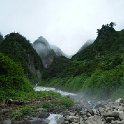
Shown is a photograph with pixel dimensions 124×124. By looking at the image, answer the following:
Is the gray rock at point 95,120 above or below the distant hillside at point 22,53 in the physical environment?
below

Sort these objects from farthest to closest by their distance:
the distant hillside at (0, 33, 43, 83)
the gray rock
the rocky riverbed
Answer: the distant hillside at (0, 33, 43, 83)
the rocky riverbed
the gray rock

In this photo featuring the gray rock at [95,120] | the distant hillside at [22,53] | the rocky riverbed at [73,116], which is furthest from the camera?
the distant hillside at [22,53]

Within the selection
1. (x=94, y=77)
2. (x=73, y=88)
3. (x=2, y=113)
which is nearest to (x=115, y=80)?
(x=94, y=77)

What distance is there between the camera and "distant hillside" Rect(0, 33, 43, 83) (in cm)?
12444

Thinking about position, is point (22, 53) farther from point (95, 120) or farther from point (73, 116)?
point (95, 120)

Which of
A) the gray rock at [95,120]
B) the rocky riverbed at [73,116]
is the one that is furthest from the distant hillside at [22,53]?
the gray rock at [95,120]

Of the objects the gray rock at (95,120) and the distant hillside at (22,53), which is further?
the distant hillside at (22,53)

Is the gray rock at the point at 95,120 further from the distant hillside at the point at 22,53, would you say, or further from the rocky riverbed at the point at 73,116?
the distant hillside at the point at 22,53

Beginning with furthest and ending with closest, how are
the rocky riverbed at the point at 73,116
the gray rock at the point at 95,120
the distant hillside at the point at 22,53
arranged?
A: the distant hillside at the point at 22,53 → the rocky riverbed at the point at 73,116 → the gray rock at the point at 95,120

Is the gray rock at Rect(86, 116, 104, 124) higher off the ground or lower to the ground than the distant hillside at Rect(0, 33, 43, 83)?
lower

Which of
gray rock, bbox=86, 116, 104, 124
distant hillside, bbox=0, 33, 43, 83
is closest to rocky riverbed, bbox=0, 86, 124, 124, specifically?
gray rock, bbox=86, 116, 104, 124

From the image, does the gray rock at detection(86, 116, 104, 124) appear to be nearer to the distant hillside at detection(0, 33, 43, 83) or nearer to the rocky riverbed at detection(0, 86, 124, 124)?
the rocky riverbed at detection(0, 86, 124, 124)

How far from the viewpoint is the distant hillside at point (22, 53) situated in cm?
12444

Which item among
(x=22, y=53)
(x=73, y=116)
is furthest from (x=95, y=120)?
(x=22, y=53)
